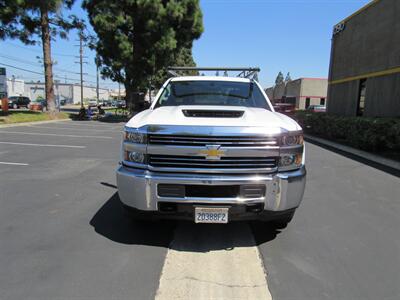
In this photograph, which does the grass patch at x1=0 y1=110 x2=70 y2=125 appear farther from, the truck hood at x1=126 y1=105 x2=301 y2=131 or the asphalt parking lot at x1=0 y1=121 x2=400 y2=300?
the truck hood at x1=126 y1=105 x2=301 y2=131

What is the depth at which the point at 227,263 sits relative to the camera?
138 inches

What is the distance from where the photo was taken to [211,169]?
344 centimetres

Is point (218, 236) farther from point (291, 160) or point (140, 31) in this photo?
point (140, 31)

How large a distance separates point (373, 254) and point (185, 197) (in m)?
2.16

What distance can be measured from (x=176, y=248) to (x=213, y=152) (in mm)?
1208

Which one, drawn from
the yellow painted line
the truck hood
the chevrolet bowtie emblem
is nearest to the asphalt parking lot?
the chevrolet bowtie emblem

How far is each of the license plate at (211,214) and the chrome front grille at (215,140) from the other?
66 cm

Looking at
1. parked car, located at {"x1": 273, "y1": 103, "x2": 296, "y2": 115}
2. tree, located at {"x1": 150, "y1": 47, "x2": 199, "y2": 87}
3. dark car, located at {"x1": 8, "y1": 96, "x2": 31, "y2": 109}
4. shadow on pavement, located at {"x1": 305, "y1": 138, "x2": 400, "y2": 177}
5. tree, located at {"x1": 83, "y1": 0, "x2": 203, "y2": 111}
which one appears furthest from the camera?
dark car, located at {"x1": 8, "y1": 96, "x2": 31, "y2": 109}

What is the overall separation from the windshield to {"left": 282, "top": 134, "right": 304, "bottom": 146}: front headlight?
53.3 inches

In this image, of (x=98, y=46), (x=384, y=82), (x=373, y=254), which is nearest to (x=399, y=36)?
(x=384, y=82)

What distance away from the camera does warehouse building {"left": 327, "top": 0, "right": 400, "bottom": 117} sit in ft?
46.9

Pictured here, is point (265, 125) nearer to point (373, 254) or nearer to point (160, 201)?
point (160, 201)

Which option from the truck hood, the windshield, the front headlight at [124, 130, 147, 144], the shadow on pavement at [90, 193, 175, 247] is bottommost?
the shadow on pavement at [90, 193, 175, 247]

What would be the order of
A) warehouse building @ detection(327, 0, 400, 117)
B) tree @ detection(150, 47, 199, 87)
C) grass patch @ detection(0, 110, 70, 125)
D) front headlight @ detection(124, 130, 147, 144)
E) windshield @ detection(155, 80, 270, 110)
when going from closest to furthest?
1. front headlight @ detection(124, 130, 147, 144)
2. windshield @ detection(155, 80, 270, 110)
3. warehouse building @ detection(327, 0, 400, 117)
4. grass patch @ detection(0, 110, 70, 125)
5. tree @ detection(150, 47, 199, 87)
